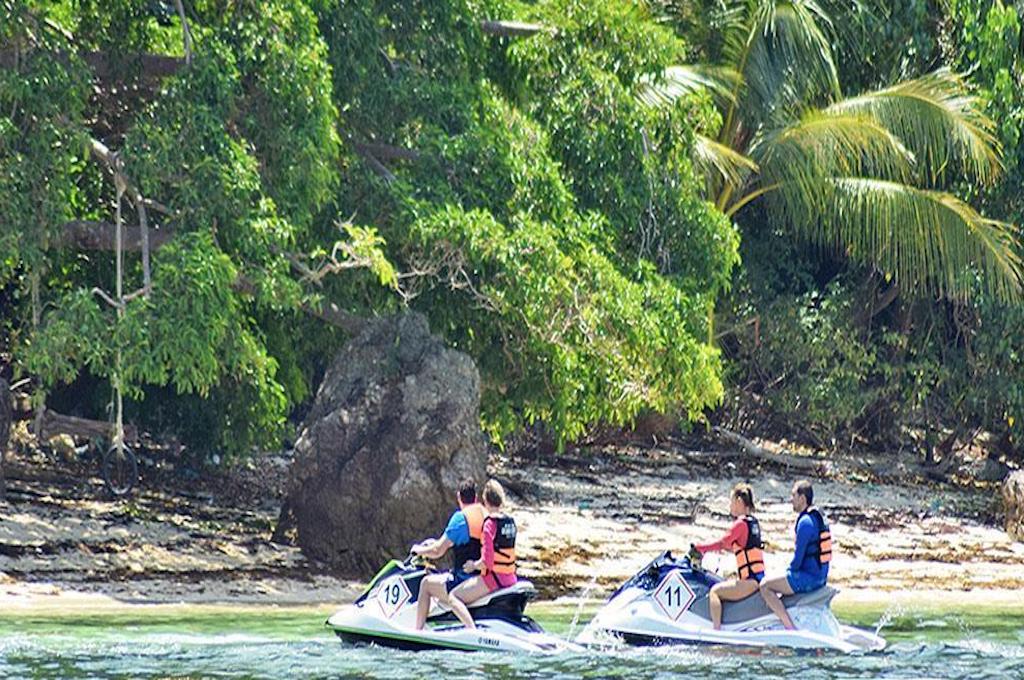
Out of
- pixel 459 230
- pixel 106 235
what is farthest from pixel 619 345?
pixel 106 235

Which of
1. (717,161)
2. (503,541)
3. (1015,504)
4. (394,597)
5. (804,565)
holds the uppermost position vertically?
(717,161)

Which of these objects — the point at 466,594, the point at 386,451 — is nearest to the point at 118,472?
the point at 386,451

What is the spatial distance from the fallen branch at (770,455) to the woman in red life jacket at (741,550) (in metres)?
13.3

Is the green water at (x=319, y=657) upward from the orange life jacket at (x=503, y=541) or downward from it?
downward

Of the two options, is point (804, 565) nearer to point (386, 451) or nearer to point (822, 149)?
point (386, 451)

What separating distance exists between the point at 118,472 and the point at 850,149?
1116 cm

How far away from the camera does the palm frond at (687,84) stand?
24594 millimetres

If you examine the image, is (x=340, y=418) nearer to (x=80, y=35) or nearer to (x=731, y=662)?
(x=80, y=35)

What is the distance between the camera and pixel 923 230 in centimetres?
2797

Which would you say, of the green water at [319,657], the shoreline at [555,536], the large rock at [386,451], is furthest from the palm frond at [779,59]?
the green water at [319,657]

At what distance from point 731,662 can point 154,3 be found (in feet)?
30.9

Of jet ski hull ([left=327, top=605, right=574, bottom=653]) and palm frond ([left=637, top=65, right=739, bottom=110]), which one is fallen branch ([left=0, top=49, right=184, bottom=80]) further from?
jet ski hull ([left=327, top=605, right=574, bottom=653])

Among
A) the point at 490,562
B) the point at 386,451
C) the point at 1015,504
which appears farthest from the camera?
the point at 1015,504

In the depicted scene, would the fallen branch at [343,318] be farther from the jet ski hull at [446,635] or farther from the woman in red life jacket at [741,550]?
the woman in red life jacket at [741,550]
